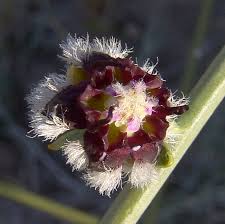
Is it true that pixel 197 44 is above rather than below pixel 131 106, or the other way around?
below

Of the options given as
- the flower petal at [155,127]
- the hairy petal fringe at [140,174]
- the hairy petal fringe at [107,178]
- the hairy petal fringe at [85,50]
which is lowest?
the hairy petal fringe at [107,178]

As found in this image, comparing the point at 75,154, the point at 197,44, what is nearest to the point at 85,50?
the point at 75,154

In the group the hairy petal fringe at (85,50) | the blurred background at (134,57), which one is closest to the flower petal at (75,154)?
the hairy petal fringe at (85,50)

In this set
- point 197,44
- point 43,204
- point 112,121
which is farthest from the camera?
point 197,44

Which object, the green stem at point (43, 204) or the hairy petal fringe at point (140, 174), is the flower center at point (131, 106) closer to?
the hairy petal fringe at point (140, 174)

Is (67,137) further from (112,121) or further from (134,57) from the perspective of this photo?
(134,57)

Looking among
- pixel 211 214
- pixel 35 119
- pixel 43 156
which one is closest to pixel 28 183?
pixel 43 156
